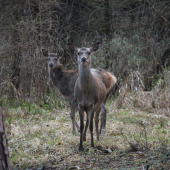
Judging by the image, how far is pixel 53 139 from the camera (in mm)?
7547

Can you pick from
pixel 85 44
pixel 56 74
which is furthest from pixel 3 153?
pixel 85 44

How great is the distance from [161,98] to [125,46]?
10.5ft

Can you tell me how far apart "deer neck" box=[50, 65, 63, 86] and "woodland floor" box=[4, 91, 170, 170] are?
1.17 meters

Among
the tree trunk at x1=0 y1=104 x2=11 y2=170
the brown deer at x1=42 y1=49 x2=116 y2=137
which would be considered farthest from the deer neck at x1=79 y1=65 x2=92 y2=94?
the tree trunk at x1=0 y1=104 x2=11 y2=170

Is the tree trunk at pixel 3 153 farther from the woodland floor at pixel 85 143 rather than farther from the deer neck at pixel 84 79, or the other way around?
the deer neck at pixel 84 79

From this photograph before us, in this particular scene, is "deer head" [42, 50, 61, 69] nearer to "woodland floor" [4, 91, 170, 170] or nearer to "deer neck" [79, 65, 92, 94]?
"woodland floor" [4, 91, 170, 170]

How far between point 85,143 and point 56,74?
3581 mm

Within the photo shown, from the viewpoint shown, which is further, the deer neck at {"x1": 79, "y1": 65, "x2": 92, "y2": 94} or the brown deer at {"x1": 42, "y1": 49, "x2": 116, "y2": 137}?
the brown deer at {"x1": 42, "y1": 49, "x2": 116, "y2": 137}

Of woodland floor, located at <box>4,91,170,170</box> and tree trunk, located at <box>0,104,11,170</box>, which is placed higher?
tree trunk, located at <box>0,104,11,170</box>

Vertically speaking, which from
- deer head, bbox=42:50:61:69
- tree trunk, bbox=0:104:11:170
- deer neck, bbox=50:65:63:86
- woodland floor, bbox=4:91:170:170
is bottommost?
woodland floor, bbox=4:91:170:170

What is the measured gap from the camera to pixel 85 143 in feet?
23.8

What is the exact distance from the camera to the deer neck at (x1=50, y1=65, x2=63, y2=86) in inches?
401

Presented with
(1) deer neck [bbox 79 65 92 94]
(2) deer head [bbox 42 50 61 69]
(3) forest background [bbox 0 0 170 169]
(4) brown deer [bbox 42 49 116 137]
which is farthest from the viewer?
(3) forest background [bbox 0 0 170 169]

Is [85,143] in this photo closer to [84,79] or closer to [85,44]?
[84,79]
